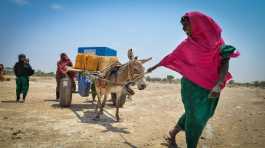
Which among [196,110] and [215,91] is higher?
[215,91]

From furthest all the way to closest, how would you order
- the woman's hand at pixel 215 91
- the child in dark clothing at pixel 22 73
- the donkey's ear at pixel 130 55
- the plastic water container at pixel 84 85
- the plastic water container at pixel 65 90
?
1. the child in dark clothing at pixel 22 73
2. the plastic water container at pixel 84 85
3. the plastic water container at pixel 65 90
4. the donkey's ear at pixel 130 55
5. the woman's hand at pixel 215 91

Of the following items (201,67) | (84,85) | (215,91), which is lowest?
(84,85)

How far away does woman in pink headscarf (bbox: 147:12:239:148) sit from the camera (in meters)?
3.88

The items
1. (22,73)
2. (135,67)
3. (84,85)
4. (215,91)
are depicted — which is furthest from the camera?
(22,73)

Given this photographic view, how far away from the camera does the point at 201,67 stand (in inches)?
160

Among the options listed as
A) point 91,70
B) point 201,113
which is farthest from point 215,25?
point 91,70

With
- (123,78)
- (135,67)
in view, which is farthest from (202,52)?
(123,78)

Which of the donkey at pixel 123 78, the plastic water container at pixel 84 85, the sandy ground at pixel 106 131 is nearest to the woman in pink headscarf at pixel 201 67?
the sandy ground at pixel 106 131

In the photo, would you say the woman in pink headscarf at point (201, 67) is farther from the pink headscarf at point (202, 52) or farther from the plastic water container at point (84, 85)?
the plastic water container at point (84, 85)

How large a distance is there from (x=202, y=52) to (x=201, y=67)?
24 centimetres

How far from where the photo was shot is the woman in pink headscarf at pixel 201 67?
3.88 metres

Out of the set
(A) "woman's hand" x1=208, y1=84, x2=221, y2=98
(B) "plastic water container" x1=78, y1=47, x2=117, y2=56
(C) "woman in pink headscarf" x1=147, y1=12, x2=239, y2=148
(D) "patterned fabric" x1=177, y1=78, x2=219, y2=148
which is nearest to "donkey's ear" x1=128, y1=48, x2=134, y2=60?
(B) "plastic water container" x1=78, y1=47, x2=117, y2=56

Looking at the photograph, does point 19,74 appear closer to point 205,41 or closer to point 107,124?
point 107,124

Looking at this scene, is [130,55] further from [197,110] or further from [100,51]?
[197,110]
